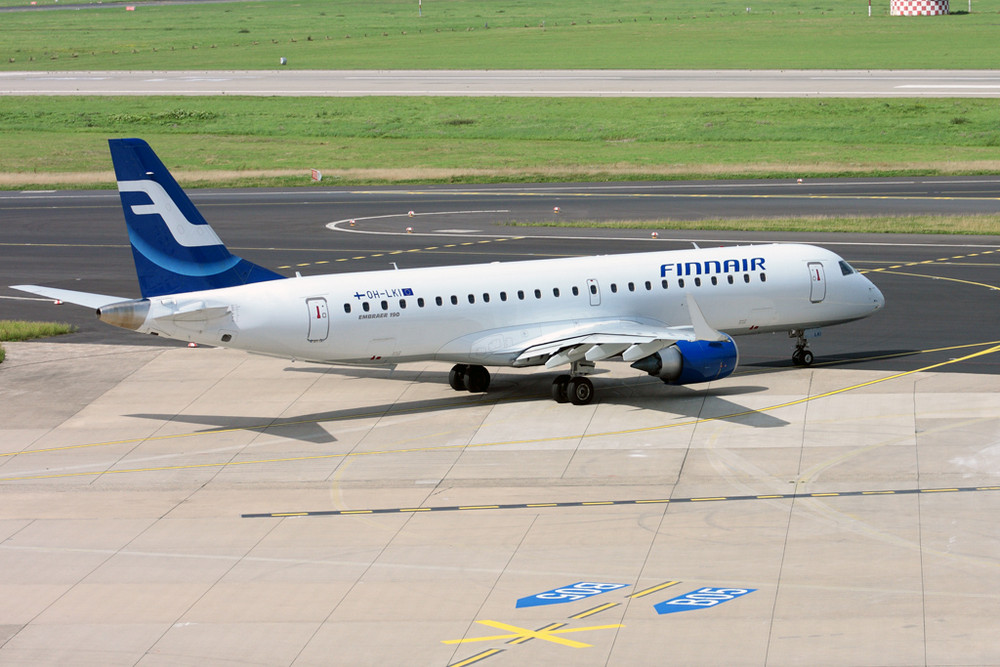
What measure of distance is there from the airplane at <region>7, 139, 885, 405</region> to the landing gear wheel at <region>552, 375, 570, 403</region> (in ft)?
0.15

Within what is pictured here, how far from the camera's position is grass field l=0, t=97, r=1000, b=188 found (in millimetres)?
97000

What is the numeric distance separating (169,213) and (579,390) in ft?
44.7

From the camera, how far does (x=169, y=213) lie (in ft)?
130

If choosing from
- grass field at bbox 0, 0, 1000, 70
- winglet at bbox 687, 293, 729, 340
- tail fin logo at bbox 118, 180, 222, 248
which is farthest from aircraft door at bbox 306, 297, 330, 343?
grass field at bbox 0, 0, 1000, 70

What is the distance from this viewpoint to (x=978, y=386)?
41.8 metres

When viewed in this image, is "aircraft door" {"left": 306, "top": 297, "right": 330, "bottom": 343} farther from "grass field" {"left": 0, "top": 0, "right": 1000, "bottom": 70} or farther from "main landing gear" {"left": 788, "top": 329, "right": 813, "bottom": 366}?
"grass field" {"left": 0, "top": 0, "right": 1000, "bottom": 70}

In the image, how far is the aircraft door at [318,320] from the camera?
39.3 meters

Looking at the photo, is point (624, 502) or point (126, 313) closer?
point (624, 502)

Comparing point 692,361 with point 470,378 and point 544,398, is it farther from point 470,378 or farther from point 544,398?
point 470,378

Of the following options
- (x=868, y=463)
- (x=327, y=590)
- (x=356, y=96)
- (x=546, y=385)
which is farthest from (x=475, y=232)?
(x=356, y=96)

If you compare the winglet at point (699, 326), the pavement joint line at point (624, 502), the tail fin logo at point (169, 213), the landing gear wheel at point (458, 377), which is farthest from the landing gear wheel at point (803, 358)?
the tail fin logo at point (169, 213)

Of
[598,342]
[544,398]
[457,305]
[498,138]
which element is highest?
[457,305]

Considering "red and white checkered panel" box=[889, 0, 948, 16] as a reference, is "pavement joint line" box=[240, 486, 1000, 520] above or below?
below

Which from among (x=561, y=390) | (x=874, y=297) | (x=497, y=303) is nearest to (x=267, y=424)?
(x=497, y=303)
